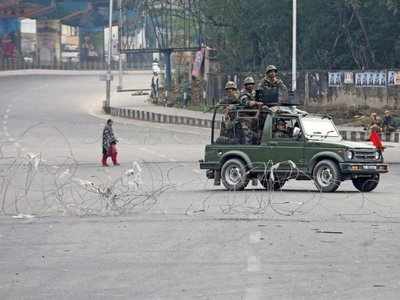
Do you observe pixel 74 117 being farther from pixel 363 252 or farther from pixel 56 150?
pixel 363 252

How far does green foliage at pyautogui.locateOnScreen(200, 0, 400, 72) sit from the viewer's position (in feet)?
197

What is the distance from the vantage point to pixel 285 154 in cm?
2306

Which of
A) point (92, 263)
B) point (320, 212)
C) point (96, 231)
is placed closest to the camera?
point (92, 263)

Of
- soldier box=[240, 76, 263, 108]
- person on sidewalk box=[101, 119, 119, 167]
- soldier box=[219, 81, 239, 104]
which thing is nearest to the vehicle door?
soldier box=[240, 76, 263, 108]

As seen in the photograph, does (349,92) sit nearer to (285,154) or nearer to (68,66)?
(285,154)

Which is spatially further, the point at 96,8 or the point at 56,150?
the point at 96,8

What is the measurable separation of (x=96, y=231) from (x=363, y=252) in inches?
157

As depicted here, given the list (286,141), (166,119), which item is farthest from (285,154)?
(166,119)

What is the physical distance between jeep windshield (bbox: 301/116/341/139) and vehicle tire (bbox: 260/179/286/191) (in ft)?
3.62

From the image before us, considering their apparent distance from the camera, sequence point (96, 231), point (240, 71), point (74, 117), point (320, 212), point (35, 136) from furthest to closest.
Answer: point (240, 71) < point (74, 117) < point (35, 136) < point (320, 212) < point (96, 231)

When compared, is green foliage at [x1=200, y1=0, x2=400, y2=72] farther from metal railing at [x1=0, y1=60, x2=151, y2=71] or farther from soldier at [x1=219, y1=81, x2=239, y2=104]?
metal railing at [x1=0, y1=60, x2=151, y2=71]

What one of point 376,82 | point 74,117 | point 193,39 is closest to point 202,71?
point 193,39

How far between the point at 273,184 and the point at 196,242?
355 inches

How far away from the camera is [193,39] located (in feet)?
251
